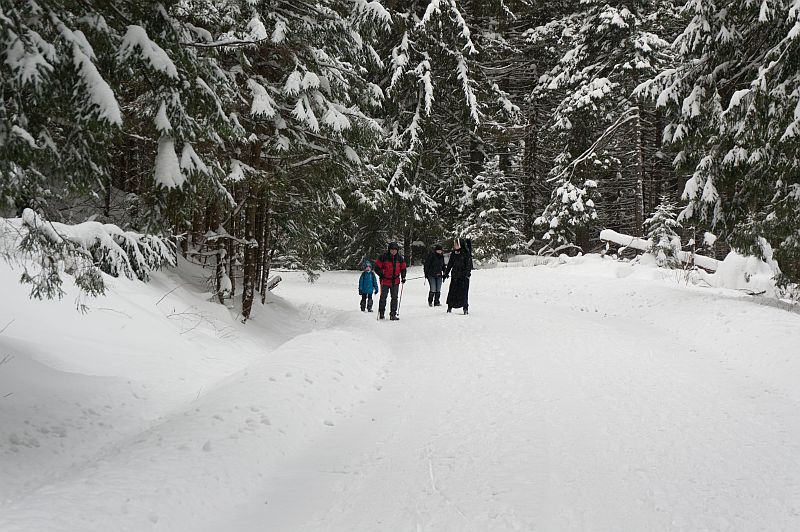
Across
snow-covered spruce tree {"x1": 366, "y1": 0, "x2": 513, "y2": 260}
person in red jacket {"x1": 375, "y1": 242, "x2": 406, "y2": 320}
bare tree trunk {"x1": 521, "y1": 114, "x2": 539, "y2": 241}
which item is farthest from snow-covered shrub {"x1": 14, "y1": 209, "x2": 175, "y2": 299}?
bare tree trunk {"x1": 521, "y1": 114, "x2": 539, "y2": 241}

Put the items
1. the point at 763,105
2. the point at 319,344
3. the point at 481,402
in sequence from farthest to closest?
the point at 763,105
the point at 319,344
the point at 481,402

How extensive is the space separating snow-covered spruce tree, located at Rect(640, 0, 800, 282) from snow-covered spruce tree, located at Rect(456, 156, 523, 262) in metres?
11.9

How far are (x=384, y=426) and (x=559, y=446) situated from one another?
1743 mm

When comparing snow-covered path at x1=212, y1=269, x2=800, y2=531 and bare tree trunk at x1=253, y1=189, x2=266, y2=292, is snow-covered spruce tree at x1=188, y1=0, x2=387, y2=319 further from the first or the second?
snow-covered path at x1=212, y1=269, x2=800, y2=531

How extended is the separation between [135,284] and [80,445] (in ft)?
18.2

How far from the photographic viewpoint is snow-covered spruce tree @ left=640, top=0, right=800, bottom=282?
10.3 m

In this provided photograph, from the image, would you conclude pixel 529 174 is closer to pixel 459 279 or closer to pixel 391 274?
pixel 459 279

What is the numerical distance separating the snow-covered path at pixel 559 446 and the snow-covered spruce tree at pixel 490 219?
1575 centimetres

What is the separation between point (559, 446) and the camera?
4.97 meters

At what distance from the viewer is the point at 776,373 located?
7.73 meters

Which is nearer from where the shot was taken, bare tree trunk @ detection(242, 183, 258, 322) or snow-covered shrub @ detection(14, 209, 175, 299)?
snow-covered shrub @ detection(14, 209, 175, 299)

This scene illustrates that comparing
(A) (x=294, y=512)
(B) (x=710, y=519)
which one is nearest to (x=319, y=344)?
(A) (x=294, y=512)

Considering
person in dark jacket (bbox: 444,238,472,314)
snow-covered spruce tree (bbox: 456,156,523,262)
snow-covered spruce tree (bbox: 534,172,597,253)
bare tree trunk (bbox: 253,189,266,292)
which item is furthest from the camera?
snow-covered spruce tree (bbox: 456,156,523,262)

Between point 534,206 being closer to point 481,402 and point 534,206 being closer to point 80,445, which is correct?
point 481,402
